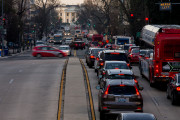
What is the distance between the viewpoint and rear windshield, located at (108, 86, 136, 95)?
1695 centimetres

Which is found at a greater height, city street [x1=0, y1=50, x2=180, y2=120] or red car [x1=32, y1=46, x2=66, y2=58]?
red car [x1=32, y1=46, x2=66, y2=58]

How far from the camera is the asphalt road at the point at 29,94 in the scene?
1987 centimetres

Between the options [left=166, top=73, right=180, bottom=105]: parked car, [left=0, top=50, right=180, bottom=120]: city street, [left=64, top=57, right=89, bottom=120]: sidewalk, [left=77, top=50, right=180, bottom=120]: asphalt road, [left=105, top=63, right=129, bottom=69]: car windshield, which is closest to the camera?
[left=64, top=57, right=89, bottom=120]: sidewalk

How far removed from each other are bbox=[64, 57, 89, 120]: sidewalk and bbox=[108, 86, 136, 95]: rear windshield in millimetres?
2172

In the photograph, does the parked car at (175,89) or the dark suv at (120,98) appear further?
the parked car at (175,89)

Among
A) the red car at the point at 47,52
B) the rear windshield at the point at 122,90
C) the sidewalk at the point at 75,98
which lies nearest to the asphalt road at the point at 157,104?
the sidewalk at the point at 75,98

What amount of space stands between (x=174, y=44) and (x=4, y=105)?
9.49m

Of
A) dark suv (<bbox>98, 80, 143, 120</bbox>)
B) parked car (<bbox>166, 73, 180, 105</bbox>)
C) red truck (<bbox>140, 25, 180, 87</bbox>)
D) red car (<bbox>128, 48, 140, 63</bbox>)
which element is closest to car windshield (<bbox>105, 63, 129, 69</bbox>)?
red truck (<bbox>140, 25, 180, 87</bbox>)

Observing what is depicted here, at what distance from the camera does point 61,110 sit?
20484mm

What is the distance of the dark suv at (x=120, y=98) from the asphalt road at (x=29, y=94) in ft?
9.31

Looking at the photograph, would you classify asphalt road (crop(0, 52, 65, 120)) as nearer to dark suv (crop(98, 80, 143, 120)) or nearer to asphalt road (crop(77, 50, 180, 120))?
asphalt road (crop(77, 50, 180, 120))

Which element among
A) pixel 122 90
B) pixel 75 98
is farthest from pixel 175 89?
pixel 75 98

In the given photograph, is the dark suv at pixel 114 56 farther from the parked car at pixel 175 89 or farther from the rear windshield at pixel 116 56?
the parked car at pixel 175 89

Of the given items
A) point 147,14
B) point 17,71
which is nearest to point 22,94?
point 17,71
